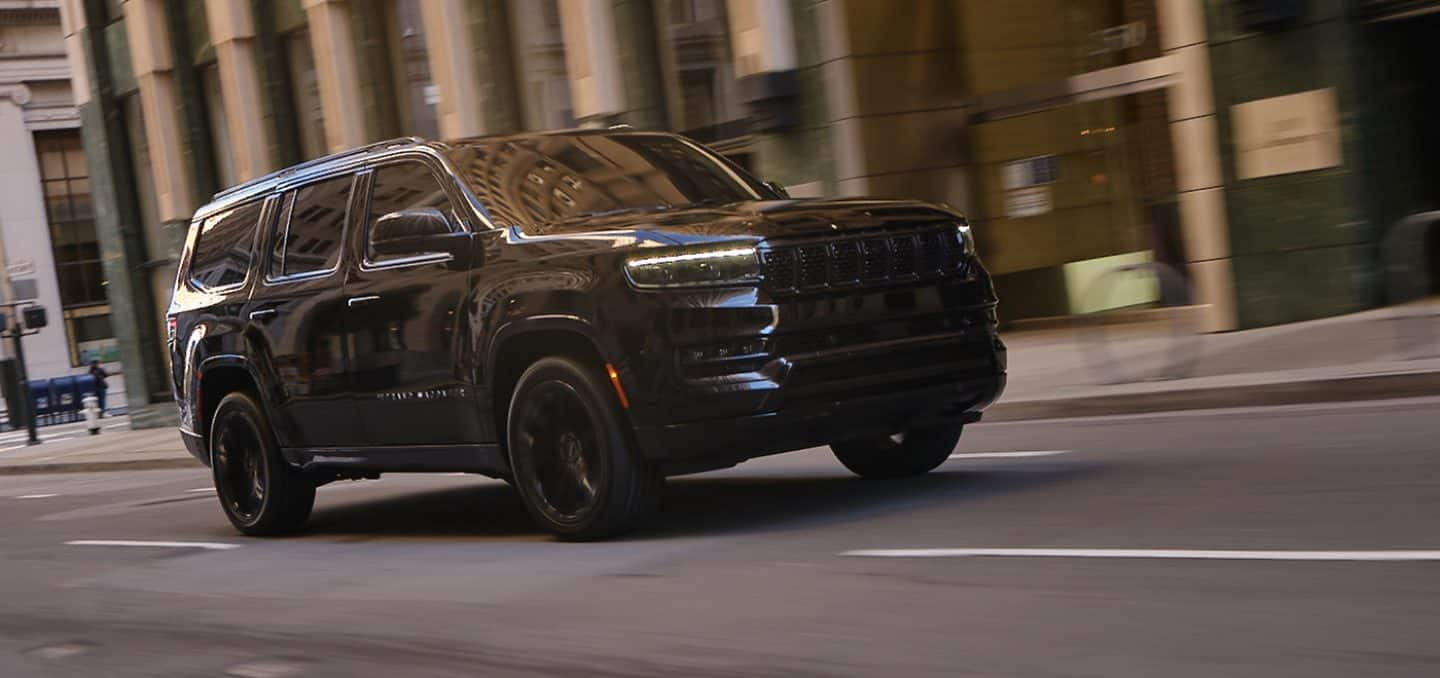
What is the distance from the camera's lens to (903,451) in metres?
9.21

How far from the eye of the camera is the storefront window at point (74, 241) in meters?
67.4

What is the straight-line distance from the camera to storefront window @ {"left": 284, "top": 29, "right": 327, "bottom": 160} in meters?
28.3

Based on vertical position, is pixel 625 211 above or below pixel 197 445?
above

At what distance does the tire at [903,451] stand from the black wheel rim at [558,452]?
1.66 metres

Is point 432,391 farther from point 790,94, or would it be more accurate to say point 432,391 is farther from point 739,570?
point 790,94

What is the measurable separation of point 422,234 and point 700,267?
5.28ft

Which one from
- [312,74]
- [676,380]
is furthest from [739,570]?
[312,74]

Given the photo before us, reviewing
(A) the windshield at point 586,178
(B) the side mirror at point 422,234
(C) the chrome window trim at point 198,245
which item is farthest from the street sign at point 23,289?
(B) the side mirror at point 422,234

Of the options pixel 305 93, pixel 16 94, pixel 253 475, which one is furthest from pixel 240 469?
pixel 16 94

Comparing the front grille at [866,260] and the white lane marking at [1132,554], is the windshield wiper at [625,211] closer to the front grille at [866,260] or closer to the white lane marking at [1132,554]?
the front grille at [866,260]

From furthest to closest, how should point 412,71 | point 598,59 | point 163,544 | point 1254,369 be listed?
point 412,71
point 598,59
point 1254,369
point 163,544

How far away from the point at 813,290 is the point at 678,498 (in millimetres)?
2448

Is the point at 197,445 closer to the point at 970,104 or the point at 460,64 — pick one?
the point at 970,104

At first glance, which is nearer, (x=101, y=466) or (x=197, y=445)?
(x=197, y=445)
